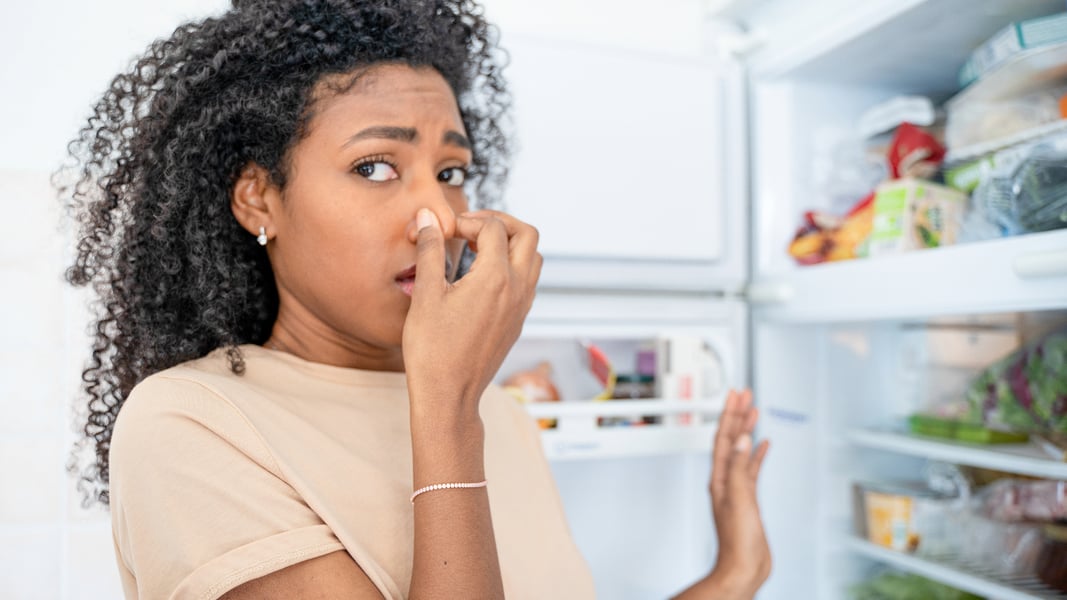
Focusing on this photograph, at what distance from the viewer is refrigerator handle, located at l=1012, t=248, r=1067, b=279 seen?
889mm

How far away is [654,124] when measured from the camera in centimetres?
137

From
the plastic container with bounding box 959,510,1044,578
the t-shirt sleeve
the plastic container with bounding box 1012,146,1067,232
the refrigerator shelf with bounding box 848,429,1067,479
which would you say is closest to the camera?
the t-shirt sleeve

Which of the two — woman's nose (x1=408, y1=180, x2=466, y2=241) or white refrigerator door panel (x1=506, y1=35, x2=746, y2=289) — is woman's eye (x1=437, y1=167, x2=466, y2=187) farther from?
white refrigerator door panel (x1=506, y1=35, x2=746, y2=289)

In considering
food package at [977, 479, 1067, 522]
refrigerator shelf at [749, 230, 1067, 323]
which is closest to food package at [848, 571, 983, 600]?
food package at [977, 479, 1067, 522]

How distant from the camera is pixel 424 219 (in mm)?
829

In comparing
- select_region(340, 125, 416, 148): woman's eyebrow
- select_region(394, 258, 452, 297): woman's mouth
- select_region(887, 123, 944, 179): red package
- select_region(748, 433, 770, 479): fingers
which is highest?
select_region(887, 123, 944, 179): red package

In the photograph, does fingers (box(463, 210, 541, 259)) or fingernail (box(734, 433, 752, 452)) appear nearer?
fingers (box(463, 210, 541, 259))

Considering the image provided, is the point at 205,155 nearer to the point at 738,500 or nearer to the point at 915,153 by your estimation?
the point at 738,500

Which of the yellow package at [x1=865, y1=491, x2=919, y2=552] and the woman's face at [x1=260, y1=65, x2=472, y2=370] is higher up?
the woman's face at [x1=260, y1=65, x2=472, y2=370]

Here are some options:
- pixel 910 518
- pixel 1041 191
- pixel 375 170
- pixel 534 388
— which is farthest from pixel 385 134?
pixel 910 518

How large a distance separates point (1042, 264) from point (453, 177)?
651 mm

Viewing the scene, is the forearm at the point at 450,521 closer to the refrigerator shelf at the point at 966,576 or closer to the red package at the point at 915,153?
the refrigerator shelf at the point at 966,576

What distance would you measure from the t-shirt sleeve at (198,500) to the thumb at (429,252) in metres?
0.21

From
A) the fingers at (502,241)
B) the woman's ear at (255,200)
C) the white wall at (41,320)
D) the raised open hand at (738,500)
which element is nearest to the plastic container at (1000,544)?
the raised open hand at (738,500)
